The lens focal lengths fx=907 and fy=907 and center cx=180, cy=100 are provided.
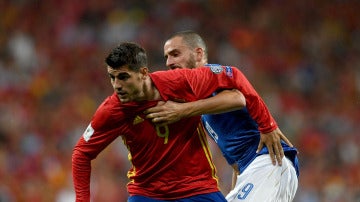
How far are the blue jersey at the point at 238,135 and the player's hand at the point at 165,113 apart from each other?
0.66m

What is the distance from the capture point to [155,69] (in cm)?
1224

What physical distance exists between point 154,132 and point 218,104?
0.41m

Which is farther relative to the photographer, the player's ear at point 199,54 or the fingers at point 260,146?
the player's ear at point 199,54

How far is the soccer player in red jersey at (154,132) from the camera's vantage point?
5113mm

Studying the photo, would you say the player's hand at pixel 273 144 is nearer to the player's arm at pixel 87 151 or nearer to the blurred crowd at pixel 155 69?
the player's arm at pixel 87 151

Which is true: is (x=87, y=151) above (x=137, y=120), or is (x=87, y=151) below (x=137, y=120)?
below

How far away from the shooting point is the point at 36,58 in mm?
12602

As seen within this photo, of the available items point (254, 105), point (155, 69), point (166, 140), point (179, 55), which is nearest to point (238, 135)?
point (254, 105)

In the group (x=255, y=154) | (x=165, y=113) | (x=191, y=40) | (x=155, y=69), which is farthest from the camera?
(x=155, y=69)

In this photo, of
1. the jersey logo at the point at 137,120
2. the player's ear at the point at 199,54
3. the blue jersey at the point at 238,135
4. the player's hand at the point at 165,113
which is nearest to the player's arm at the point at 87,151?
the jersey logo at the point at 137,120

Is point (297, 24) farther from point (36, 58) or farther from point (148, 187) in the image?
point (148, 187)

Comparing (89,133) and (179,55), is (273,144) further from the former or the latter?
(89,133)

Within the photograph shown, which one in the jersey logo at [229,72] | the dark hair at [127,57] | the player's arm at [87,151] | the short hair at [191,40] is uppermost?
the dark hair at [127,57]

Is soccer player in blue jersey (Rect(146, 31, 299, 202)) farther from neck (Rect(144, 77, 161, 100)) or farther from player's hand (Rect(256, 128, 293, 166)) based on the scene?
neck (Rect(144, 77, 161, 100))
